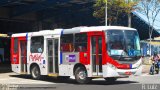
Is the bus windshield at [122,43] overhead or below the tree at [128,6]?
below

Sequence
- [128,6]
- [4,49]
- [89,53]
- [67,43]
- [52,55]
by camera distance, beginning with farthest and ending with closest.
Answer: [4,49] < [128,6] < [52,55] < [67,43] < [89,53]

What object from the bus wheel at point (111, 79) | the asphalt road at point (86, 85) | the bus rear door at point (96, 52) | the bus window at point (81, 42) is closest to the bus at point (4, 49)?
the asphalt road at point (86, 85)

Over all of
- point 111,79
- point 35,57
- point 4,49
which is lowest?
point 111,79

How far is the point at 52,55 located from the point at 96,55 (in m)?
3.51

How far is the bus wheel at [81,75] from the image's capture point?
813 inches

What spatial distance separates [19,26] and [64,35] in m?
31.7

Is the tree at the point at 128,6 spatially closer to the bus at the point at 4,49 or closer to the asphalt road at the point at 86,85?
the asphalt road at the point at 86,85

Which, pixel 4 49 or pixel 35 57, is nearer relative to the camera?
pixel 35 57

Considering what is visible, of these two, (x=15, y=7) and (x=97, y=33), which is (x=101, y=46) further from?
(x=15, y=7)

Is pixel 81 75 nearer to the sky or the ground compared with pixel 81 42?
nearer to the ground

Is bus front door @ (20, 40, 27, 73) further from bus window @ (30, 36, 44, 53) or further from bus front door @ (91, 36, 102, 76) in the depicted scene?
bus front door @ (91, 36, 102, 76)

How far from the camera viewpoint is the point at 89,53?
20391mm

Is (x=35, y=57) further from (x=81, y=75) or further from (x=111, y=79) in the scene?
(x=111, y=79)

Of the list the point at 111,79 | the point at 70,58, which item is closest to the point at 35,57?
the point at 70,58
